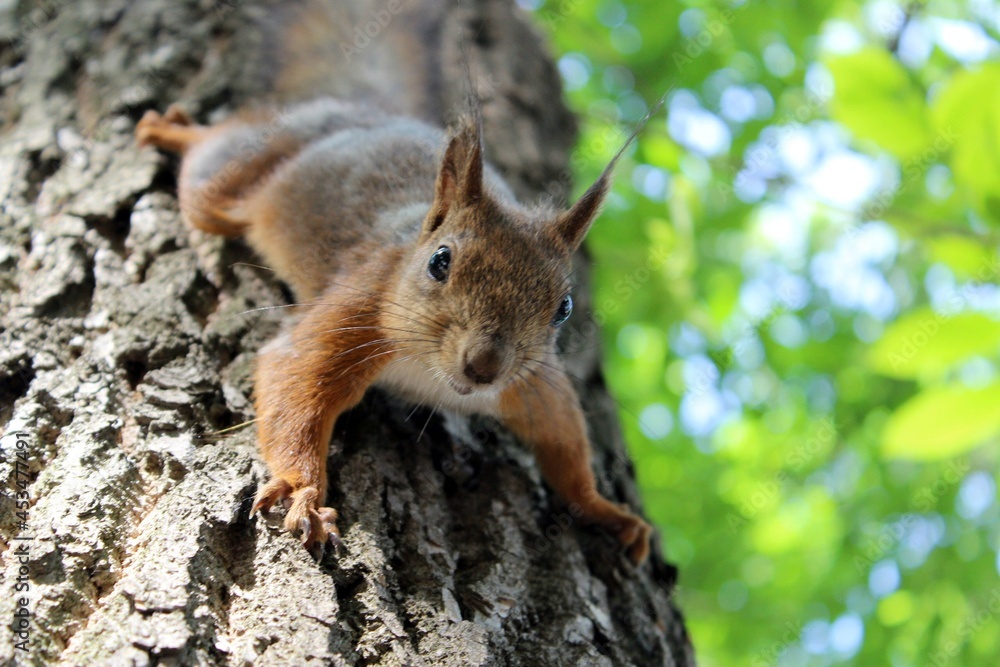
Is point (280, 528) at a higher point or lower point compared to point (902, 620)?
higher

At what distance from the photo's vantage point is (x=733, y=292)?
4625mm

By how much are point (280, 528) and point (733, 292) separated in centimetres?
339

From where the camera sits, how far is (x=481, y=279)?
90.7 inches

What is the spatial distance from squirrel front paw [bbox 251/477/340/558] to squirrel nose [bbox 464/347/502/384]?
0.49m

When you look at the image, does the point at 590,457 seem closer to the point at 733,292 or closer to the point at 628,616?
the point at 628,616

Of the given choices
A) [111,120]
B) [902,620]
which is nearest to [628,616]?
[902,620]

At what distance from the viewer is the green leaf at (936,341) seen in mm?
2230

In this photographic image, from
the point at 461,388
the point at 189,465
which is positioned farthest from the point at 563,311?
the point at 189,465

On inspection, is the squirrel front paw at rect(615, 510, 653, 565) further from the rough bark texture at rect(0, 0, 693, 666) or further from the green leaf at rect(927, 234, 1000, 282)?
the green leaf at rect(927, 234, 1000, 282)

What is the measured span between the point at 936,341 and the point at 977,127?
0.59 meters

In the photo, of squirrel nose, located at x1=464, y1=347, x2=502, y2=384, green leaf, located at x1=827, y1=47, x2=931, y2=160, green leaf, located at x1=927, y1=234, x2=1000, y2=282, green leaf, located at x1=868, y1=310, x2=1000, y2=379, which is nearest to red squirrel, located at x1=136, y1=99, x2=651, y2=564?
squirrel nose, located at x1=464, y1=347, x2=502, y2=384

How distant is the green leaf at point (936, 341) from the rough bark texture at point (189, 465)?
0.95m

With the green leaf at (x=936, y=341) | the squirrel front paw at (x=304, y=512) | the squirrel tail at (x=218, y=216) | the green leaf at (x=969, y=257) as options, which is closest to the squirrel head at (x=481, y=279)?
the squirrel front paw at (x=304, y=512)

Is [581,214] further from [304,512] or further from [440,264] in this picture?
[304,512]
